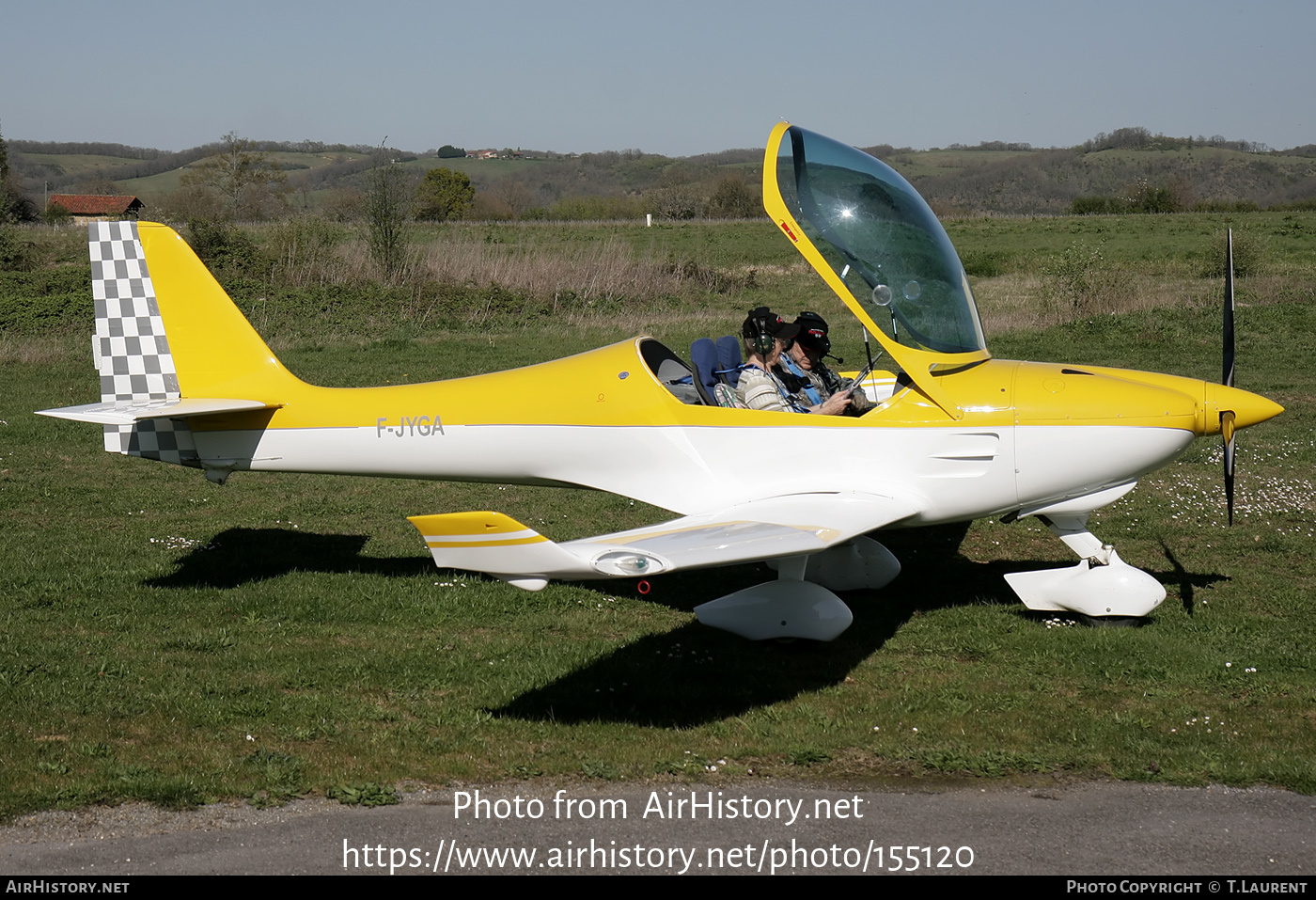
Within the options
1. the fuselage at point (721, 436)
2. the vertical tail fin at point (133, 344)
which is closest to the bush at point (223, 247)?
the vertical tail fin at point (133, 344)

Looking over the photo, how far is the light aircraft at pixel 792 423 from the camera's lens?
6355 millimetres

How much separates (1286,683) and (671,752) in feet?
11.6

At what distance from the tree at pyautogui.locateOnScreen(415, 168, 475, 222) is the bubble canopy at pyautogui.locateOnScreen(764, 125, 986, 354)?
5685 centimetres

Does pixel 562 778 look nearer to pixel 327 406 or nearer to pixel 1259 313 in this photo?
pixel 327 406

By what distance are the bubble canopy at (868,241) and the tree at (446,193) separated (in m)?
56.8

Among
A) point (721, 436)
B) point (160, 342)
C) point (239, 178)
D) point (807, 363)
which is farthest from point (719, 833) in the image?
point (239, 178)

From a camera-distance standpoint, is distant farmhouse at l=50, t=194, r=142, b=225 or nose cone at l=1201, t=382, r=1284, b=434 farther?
distant farmhouse at l=50, t=194, r=142, b=225

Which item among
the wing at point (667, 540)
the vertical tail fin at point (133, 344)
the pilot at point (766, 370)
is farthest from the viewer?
the vertical tail fin at point (133, 344)

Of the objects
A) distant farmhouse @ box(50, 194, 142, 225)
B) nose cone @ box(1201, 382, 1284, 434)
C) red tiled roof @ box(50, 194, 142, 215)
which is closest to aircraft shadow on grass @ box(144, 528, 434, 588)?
nose cone @ box(1201, 382, 1284, 434)

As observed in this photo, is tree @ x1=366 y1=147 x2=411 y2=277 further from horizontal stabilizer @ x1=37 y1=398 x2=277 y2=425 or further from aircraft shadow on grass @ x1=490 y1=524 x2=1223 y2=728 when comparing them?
aircraft shadow on grass @ x1=490 y1=524 x2=1223 y2=728

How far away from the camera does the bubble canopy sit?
6.51 meters

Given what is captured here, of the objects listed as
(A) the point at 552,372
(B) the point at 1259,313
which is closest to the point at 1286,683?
(A) the point at 552,372

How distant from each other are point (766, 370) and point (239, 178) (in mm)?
48637

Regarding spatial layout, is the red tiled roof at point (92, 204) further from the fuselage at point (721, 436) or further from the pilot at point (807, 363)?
the pilot at point (807, 363)
